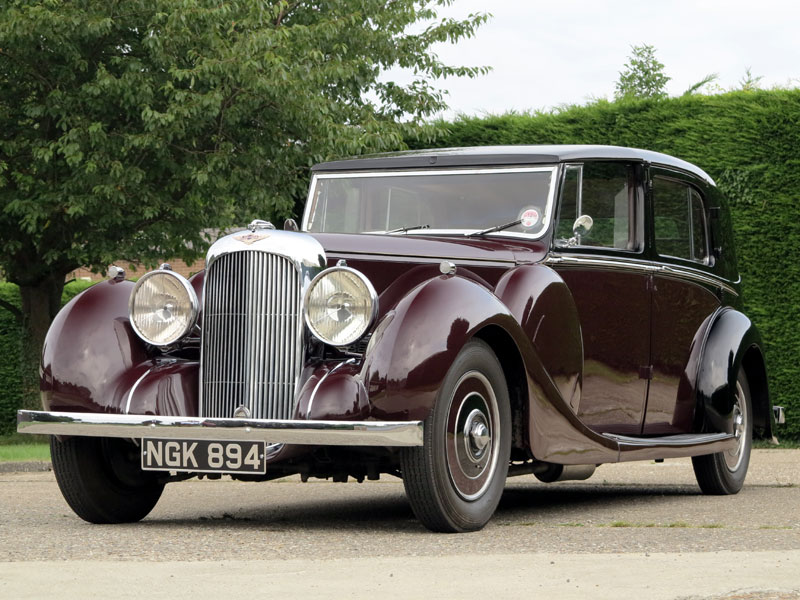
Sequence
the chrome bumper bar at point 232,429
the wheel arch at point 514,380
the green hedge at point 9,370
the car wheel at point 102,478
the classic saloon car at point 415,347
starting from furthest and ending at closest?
the green hedge at point 9,370
the car wheel at point 102,478
the wheel arch at point 514,380
the classic saloon car at point 415,347
the chrome bumper bar at point 232,429

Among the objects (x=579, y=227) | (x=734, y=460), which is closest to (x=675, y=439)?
(x=734, y=460)

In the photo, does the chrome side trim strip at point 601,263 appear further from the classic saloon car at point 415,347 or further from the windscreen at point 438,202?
the windscreen at point 438,202

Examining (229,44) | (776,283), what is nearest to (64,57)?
(229,44)

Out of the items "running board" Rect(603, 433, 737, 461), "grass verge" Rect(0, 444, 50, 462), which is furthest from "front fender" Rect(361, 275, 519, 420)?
"grass verge" Rect(0, 444, 50, 462)

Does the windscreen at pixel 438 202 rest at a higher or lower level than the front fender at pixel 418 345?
higher

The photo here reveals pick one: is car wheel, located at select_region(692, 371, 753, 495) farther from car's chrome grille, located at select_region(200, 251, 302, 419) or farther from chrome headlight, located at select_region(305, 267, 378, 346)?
car's chrome grille, located at select_region(200, 251, 302, 419)

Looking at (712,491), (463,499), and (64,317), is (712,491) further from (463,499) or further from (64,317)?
(64,317)

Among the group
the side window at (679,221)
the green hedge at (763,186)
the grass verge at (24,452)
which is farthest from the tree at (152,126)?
the side window at (679,221)

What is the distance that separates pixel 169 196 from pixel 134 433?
28.0ft

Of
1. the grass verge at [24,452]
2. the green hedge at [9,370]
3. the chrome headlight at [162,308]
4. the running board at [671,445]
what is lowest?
the grass verge at [24,452]

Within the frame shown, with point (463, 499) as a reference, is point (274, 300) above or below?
above

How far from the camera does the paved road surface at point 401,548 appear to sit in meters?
4.36

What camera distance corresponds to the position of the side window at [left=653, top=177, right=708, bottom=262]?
811 cm

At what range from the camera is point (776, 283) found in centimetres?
1325
